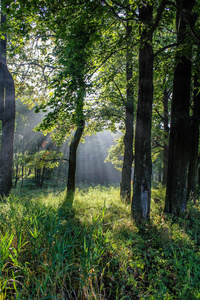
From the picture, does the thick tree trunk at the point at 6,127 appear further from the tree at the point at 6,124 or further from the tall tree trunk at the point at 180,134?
the tall tree trunk at the point at 180,134

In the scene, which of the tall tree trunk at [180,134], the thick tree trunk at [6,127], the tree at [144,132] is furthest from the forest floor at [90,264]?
→ the thick tree trunk at [6,127]

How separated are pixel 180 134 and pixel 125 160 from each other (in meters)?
4.21

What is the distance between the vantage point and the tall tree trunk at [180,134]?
568cm

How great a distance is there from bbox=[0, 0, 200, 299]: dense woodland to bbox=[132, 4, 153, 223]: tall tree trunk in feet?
0.10

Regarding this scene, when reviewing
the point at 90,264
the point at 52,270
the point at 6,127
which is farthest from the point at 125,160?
→ the point at 52,270

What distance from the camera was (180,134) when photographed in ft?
19.2

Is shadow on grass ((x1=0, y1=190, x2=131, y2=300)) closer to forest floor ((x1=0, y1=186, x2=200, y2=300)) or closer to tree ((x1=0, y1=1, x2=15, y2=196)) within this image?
forest floor ((x1=0, y1=186, x2=200, y2=300))

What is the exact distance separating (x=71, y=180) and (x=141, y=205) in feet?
20.2

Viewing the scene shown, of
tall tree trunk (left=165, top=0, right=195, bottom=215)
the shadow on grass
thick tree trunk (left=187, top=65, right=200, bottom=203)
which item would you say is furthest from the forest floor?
thick tree trunk (left=187, top=65, right=200, bottom=203)

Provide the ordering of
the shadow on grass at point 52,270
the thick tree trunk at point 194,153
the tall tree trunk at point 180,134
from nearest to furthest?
the shadow on grass at point 52,270 < the tall tree trunk at point 180,134 < the thick tree trunk at point 194,153

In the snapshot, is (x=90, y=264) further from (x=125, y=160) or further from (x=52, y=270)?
(x=125, y=160)

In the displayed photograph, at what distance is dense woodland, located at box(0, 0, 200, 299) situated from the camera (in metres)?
2.36

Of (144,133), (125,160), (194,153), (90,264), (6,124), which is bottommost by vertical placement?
(90,264)

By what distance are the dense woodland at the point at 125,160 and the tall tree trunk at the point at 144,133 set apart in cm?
3
